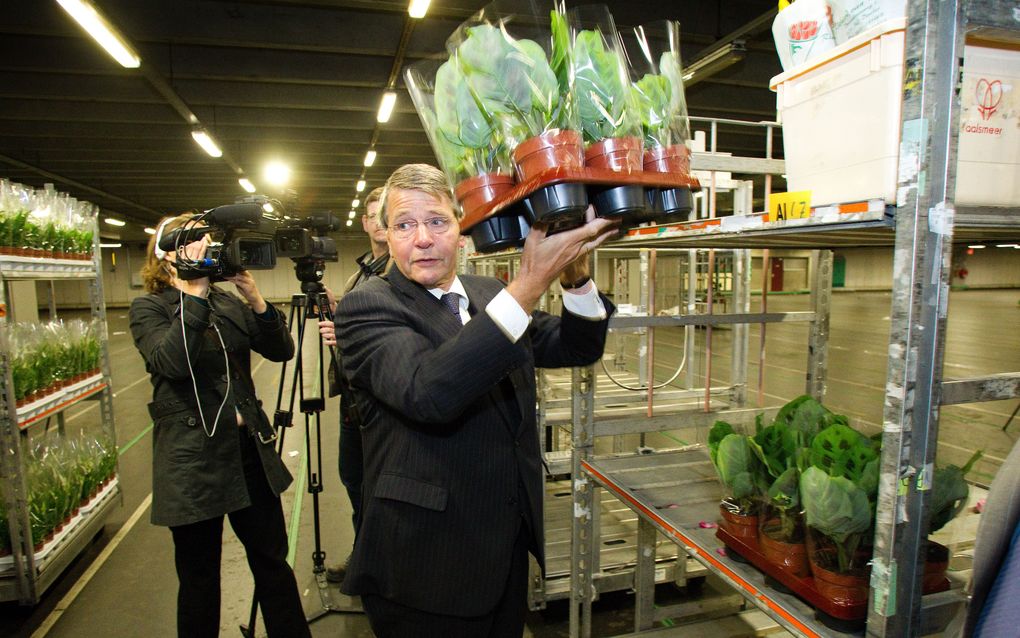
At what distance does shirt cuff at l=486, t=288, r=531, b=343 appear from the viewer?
1.06 meters

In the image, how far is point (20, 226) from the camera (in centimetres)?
254

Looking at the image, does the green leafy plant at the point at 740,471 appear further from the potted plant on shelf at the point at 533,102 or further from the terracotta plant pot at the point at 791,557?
the potted plant on shelf at the point at 533,102

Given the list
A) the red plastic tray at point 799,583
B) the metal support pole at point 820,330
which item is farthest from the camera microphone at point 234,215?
the metal support pole at point 820,330

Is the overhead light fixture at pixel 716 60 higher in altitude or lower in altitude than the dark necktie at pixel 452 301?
higher

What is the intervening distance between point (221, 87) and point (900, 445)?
319 inches

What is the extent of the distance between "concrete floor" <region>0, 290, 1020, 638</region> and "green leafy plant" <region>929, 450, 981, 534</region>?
36 centimetres

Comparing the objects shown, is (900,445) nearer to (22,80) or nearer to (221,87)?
(221,87)

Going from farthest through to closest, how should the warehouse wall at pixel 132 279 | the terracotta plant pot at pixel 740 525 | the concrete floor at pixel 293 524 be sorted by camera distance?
the warehouse wall at pixel 132 279 → the concrete floor at pixel 293 524 → the terracotta plant pot at pixel 740 525

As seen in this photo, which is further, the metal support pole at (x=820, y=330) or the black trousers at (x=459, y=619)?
the metal support pole at (x=820, y=330)

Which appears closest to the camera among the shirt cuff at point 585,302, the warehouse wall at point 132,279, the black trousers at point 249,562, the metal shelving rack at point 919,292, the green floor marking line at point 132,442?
the metal shelving rack at point 919,292

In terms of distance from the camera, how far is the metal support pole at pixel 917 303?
2.36 ft

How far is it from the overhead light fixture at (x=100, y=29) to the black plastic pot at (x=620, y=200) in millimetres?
4732

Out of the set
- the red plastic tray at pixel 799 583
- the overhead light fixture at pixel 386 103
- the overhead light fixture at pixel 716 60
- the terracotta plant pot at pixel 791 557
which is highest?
the overhead light fixture at pixel 386 103

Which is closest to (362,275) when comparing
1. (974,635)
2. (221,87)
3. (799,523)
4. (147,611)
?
(147,611)
